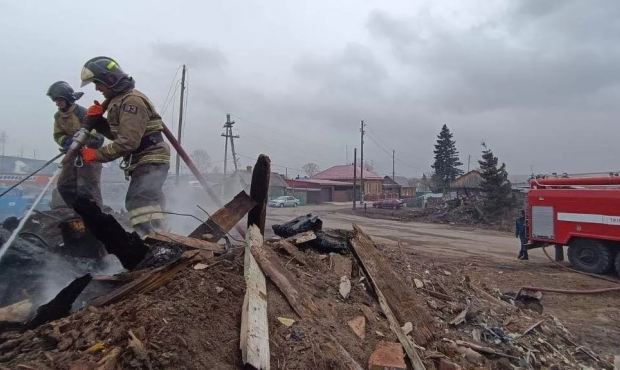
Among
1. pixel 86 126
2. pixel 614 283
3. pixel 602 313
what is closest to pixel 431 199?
pixel 614 283

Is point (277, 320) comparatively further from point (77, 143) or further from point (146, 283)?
point (77, 143)

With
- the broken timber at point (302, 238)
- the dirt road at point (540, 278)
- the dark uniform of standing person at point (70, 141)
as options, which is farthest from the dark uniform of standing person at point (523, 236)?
the dark uniform of standing person at point (70, 141)

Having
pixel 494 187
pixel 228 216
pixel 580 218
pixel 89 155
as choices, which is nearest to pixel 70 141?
pixel 89 155

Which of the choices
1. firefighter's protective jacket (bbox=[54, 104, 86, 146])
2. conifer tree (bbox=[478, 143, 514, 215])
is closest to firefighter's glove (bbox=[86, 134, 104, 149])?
firefighter's protective jacket (bbox=[54, 104, 86, 146])

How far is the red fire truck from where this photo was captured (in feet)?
31.9

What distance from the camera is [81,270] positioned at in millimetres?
3754

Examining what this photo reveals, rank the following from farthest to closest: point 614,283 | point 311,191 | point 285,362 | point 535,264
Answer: point 311,191
point 535,264
point 614,283
point 285,362

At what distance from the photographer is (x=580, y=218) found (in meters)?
10.3

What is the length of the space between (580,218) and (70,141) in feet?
37.3

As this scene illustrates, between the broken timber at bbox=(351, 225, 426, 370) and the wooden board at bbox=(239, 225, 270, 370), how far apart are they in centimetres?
102

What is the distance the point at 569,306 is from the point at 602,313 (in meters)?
0.50

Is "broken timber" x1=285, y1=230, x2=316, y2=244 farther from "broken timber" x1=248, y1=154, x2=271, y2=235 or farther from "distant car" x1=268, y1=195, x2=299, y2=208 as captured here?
"distant car" x1=268, y1=195, x2=299, y2=208

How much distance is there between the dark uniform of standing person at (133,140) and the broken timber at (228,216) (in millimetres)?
525

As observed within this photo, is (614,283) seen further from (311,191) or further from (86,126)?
(311,191)
